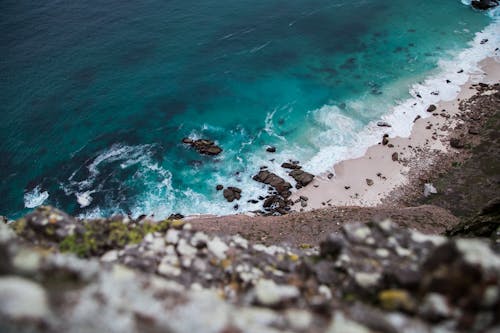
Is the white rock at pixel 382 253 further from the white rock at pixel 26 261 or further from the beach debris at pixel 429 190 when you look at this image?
the beach debris at pixel 429 190

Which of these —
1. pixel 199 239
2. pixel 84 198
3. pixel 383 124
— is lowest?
pixel 84 198

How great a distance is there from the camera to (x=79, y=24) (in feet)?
323

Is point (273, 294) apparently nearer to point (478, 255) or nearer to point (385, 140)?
point (478, 255)

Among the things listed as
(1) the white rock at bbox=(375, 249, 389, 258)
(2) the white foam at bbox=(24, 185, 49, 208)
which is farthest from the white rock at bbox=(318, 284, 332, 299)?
(2) the white foam at bbox=(24, 185, 49, 208)

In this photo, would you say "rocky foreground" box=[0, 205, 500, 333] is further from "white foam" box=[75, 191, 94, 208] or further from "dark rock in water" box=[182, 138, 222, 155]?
"dark rock in water" box=[182, 138, 222, 155]

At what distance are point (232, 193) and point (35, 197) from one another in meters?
34.3

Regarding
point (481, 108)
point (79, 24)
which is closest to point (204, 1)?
point (79, 24)

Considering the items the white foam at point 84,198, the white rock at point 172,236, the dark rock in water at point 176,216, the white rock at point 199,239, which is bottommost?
the dark rock in water at point 176,216

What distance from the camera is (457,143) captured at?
199 feet

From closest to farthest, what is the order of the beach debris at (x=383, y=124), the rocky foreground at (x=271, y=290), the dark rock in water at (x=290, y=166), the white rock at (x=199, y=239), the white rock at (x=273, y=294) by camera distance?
the rocky foreground at (x=271, y=290) < the white rock at (x=273, y=294) < the white rock at (x=199, y=239) < the dark rock in water at (x=290, y=166) < the beach debris at (x=383, y=124)

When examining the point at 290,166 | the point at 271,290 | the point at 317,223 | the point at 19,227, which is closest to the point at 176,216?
the point at 290,166

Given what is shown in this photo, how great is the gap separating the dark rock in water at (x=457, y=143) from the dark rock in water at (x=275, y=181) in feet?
98.3

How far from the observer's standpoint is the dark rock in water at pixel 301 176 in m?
60.1

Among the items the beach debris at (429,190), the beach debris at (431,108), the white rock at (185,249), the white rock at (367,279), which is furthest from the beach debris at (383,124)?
the white rock at (185,249)
